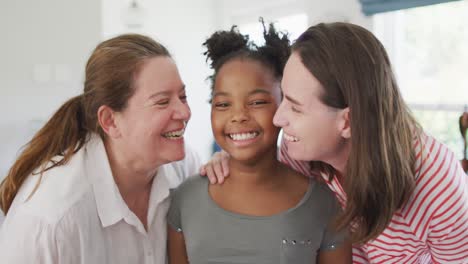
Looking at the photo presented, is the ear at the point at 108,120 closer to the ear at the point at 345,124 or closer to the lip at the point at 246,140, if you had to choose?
the lip at the point at 246,140

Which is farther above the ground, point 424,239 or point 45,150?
point 45,150

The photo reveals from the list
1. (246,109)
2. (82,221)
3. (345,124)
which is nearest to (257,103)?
(246,109)

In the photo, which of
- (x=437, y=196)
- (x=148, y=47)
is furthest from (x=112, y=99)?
(x=437, y=196)

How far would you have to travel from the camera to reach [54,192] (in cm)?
111

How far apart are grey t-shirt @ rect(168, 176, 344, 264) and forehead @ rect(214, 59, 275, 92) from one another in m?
0.30

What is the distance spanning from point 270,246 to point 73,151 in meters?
0.59

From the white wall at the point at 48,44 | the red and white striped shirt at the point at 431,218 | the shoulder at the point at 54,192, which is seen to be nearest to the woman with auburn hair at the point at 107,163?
the shoulder at the point at 54,192

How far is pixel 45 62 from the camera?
3006mm

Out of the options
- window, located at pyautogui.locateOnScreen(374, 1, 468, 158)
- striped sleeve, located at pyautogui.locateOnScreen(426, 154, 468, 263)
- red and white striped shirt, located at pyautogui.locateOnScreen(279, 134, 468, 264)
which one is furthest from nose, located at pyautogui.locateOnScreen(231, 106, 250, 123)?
window, located at pyautogui.locateOnScreen(374, 1, 468, 158)

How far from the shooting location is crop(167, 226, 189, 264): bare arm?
1260 millimetres

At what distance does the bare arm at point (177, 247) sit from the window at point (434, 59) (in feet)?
5.63

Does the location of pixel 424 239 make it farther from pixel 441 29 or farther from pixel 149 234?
pixel 441 29

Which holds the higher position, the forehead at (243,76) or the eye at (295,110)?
the forehead at (243,76)

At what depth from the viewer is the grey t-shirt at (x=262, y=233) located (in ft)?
3.68
